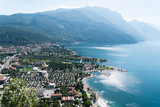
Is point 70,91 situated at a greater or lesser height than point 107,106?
greater

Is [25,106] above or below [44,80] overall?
above

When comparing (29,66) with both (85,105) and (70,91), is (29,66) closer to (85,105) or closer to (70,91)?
(70,91)

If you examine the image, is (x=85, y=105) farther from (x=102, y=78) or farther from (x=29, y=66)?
(x=29, y=66)

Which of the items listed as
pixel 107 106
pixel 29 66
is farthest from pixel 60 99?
pixel 29 66

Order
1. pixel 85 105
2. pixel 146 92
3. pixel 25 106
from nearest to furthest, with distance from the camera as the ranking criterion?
pixel 25 106 < pixel 85 105 < pixel 146 92

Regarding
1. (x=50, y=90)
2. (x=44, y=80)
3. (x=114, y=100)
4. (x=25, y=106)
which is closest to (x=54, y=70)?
(x=44, y=80)

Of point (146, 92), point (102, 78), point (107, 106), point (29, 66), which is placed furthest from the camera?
point (29, 66)

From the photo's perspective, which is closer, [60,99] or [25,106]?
[25,106]

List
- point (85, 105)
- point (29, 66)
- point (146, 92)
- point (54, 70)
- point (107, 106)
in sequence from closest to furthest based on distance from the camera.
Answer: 1. point (85, 105)
2. point (107, 106)
3. point (146, 92)
4. point (54, 70)
5. point (29, 66)

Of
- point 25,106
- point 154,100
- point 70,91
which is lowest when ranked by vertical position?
point 154,100
